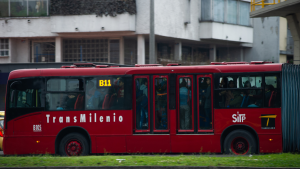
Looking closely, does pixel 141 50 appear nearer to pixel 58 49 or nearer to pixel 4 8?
pixel 58 49

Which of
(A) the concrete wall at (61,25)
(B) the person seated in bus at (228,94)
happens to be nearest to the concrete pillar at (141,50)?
(A) the concrete wall at (61,25)

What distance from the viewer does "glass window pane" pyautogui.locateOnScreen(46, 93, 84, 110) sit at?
36.0 ft

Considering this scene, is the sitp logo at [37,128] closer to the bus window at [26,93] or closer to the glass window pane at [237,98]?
the bus window at [26,93]

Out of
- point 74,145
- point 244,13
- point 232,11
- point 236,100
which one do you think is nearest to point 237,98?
point 236,100

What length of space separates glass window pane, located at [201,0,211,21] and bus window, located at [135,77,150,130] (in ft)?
68.6

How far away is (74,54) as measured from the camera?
28328 millimetres

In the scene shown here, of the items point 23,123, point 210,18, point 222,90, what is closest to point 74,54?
point 210,18

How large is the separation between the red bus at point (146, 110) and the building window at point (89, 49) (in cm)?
1697

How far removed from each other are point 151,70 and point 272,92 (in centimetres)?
357

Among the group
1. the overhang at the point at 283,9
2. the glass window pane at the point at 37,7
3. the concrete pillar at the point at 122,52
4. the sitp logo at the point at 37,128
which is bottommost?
the sitp logo at the point at 37,128

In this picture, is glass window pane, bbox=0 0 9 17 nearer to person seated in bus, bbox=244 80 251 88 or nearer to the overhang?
the overhang

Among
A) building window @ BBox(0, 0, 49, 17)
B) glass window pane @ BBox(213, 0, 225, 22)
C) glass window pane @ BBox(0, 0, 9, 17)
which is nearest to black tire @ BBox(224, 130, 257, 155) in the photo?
building window @ BBox(0, 0, 49, 17)

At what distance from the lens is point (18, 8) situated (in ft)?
90.0

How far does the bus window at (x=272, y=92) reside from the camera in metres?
10.4
